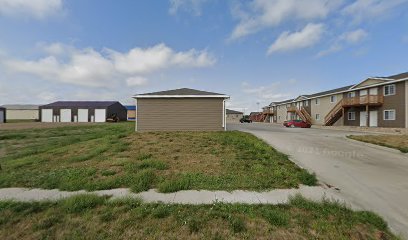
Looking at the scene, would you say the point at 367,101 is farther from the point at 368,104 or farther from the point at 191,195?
the point at 191,195

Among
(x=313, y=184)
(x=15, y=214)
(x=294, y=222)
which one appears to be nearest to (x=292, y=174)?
(x=313, y=184)

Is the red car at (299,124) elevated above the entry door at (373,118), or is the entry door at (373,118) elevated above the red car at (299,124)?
the entry door at (373,118)

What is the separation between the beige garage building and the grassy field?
1275 cm

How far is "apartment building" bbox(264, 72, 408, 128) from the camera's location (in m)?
22.6

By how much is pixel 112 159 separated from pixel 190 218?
5311 millimetres

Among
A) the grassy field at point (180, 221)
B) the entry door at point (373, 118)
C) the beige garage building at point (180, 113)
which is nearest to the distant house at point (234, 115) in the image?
the entry door at point (373, 118)

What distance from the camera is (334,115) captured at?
3080 cm

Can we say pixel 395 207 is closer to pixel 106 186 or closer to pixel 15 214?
pixel 106 186

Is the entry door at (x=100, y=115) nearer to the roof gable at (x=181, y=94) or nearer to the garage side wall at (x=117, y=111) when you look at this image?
the garage side wall at (x=117, y=111)

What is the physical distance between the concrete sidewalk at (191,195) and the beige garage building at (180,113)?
1203cm

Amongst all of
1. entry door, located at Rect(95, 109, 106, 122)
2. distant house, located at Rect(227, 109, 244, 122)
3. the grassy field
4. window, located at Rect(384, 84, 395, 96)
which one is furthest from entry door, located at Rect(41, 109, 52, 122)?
window, located at Rect(384, 84, 395, 96)

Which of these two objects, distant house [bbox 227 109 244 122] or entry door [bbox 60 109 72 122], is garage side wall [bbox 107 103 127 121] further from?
distant house [bbox 227 109 244 122]

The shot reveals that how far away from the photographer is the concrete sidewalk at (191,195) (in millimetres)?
4465

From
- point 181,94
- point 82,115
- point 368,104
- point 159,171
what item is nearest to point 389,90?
point 368,104
